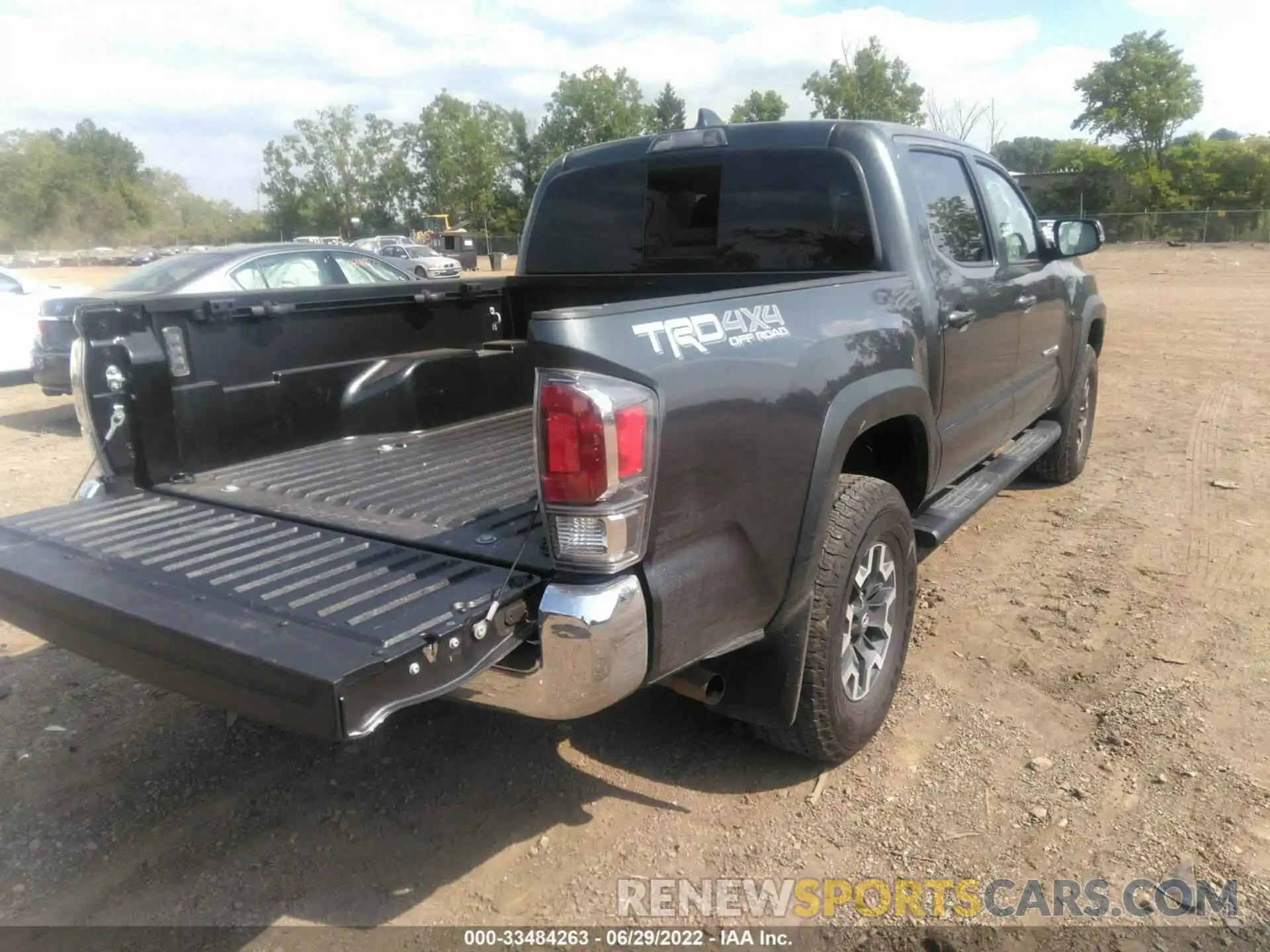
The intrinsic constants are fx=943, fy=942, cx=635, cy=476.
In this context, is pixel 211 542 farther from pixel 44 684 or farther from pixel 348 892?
pixel 44 684

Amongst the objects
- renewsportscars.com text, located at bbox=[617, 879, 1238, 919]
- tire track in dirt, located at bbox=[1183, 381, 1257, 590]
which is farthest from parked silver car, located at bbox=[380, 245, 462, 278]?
renewsportscars.com text, located at bbox=[617, 879, 1238, 919]

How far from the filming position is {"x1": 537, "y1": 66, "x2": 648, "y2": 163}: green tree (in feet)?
238

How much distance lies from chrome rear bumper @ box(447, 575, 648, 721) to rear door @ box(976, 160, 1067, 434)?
2.96m

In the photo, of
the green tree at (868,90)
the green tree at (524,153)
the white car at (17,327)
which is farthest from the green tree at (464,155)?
the white car at (17,327)

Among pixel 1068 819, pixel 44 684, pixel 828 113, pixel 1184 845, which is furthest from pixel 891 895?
pixel 828 113

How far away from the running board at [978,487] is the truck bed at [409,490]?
1634 millimetres

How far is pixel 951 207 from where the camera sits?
4188mm

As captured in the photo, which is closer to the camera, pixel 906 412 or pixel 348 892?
pixel 348 892

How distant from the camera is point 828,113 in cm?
6062

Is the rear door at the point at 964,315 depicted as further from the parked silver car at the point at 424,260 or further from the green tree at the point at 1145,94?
the green tree at the point at 1145,94

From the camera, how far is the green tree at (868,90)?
211 feet

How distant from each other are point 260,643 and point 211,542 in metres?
0.82

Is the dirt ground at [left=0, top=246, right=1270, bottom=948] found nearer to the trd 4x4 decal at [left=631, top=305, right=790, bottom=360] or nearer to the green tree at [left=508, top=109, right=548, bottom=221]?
the trd 4x4 decal at [left=631, top=305, right=790, bottom=360]

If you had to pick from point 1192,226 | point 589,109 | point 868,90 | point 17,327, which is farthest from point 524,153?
point 17,327
